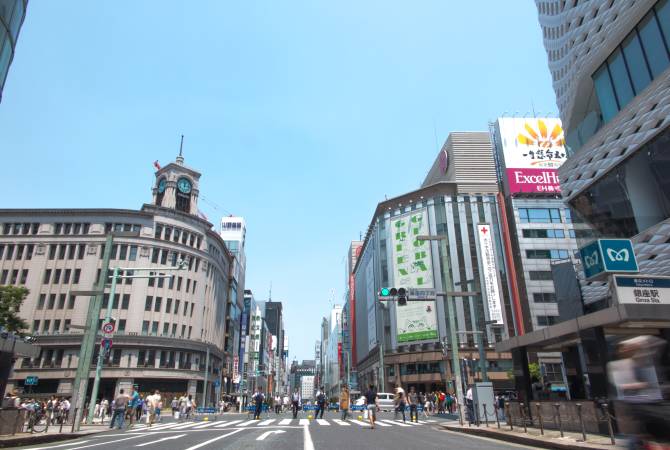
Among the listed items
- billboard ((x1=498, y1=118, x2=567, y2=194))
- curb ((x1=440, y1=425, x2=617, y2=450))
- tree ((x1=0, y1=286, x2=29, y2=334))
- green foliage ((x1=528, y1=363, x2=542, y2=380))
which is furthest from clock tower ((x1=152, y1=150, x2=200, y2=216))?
curb ((x1=440, y1=425, x2=617, y2=450))

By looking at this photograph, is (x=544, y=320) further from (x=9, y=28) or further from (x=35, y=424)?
(x=9, y=28)

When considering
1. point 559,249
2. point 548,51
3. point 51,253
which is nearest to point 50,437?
point 548,51

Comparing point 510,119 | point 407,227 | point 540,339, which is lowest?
point 540,339

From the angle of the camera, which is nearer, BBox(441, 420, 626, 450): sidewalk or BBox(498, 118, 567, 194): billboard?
BBox(441, 420, 626, 450): sidewalk

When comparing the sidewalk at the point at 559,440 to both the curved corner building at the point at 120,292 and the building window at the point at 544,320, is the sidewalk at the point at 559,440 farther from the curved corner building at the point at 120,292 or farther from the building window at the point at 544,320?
the building window at the point at 544,320

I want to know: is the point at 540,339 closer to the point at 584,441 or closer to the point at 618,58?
the point at 584,441

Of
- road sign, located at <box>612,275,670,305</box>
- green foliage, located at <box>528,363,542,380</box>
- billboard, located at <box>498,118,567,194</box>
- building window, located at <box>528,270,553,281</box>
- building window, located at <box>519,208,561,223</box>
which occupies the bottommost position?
green foliage, located at <box>528,363,542,380</box>

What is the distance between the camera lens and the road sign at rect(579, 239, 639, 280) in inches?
618

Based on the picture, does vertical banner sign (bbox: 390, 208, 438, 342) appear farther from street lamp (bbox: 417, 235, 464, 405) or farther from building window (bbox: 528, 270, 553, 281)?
street lamp (bbox: 417, 235, 464, 405)

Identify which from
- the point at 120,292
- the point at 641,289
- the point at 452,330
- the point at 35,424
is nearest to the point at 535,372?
the point at 452,330

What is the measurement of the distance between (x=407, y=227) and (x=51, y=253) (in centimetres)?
5011

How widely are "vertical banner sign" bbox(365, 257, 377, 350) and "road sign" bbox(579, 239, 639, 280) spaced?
62.7m

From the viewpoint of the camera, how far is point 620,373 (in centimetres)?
507

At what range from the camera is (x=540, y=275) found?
5825cm
